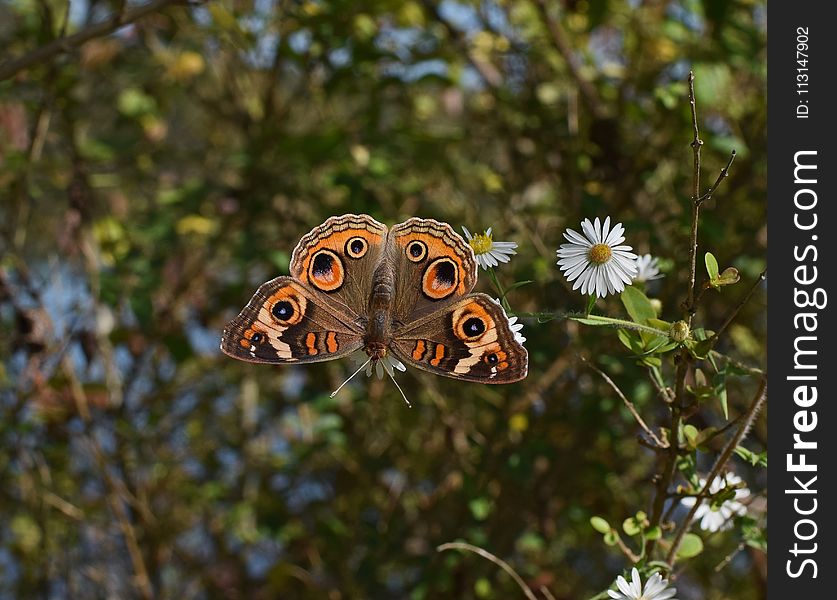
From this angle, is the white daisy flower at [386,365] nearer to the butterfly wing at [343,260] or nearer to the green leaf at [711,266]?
the butterfly wing at [343,260]

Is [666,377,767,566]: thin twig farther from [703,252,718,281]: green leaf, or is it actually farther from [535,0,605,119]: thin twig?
[535,0,605,119]: thin twig

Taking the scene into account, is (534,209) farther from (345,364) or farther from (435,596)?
(435,596)

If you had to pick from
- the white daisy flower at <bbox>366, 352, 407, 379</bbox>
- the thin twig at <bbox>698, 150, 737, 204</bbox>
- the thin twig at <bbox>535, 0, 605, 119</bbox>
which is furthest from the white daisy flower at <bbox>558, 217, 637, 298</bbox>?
the thin twig at <bbox>535, 0, 605, 119</bbox>

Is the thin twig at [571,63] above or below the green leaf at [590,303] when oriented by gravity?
above

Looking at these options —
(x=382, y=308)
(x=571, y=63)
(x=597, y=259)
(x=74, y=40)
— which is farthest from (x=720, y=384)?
(x=571, y=63)

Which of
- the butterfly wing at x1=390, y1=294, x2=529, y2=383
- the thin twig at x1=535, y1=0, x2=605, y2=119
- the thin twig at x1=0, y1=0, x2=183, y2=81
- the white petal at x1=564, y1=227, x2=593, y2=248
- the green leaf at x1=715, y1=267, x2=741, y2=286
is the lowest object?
the butterfly wing at x1=390, y1=294, x2=529, y2=383

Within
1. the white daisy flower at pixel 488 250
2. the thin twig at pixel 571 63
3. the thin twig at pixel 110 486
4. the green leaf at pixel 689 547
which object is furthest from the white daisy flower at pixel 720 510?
the thin twig at pixel 110 486

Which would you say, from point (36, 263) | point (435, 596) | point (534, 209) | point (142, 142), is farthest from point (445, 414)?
point (36, 263)

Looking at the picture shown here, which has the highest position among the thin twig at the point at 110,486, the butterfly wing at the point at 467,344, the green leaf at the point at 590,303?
→ the green leaf at the point at 590,303
